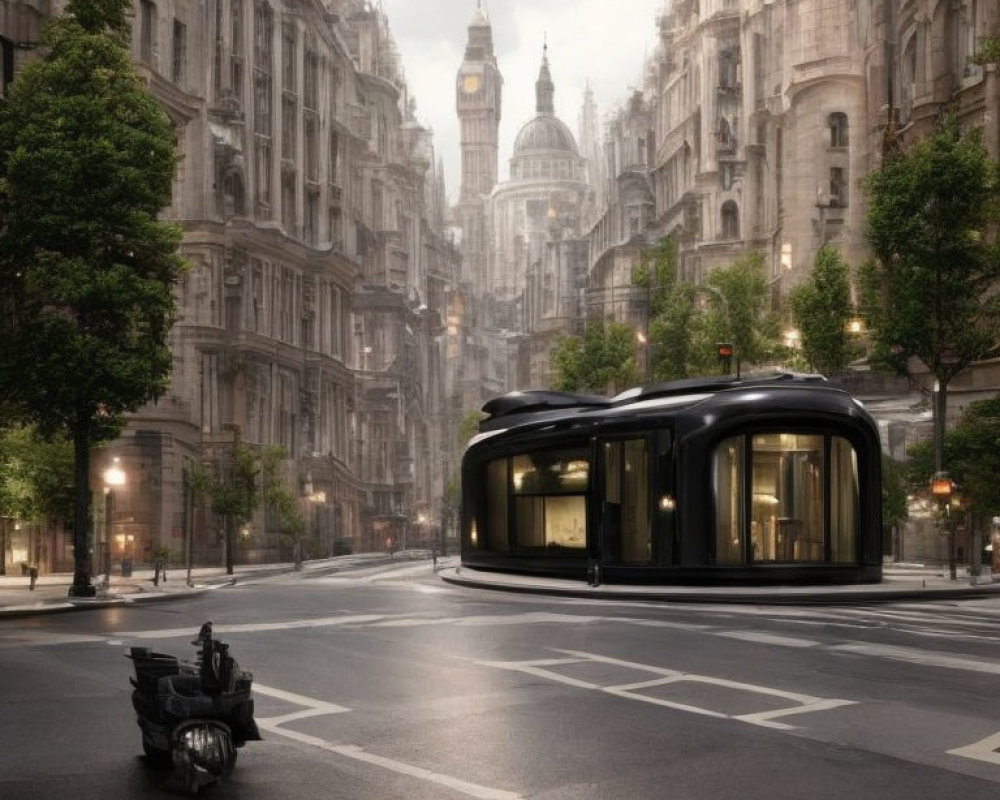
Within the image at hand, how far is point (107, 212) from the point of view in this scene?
34.6 m

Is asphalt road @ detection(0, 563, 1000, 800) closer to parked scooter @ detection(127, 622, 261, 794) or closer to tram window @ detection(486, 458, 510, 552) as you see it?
parked scooter @ detection(127, 622, 261, 794)

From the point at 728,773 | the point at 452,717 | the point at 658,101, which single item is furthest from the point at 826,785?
the point at 658,101

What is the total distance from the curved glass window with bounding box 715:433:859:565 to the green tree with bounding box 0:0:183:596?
14839 millimetres

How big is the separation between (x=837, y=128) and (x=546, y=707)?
235 ft

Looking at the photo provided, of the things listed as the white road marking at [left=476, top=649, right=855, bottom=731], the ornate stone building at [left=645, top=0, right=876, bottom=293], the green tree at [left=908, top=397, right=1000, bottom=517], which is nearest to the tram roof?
the green tree at [left=908, top=397, right=1000, bottom=517]

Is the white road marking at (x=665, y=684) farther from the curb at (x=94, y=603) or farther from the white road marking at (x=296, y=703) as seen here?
the curb at (x=94, y=603)

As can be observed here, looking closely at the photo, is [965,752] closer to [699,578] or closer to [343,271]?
[699,578]

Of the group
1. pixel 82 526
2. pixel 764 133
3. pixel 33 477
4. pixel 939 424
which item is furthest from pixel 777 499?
pixel 764 133

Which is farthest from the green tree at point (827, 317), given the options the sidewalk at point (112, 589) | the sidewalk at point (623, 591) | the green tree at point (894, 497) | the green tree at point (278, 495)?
the green tree at point (278, 495)

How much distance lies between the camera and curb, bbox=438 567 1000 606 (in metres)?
32.3

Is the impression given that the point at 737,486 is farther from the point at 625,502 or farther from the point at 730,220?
the point at 730,220

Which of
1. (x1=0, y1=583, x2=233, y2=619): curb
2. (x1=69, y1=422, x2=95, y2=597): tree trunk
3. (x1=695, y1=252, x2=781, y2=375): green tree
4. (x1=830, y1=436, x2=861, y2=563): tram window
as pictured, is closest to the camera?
(x1=0, y1=583, x2=233, y2=619): curb

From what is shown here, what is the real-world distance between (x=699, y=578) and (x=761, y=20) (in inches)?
2700

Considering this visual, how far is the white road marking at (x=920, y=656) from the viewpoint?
748 inches
